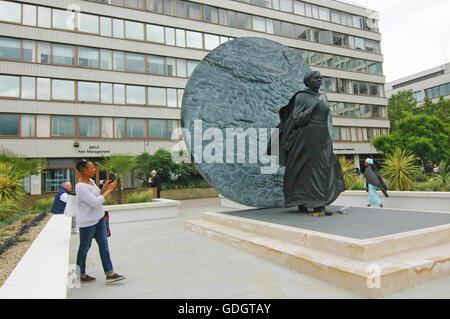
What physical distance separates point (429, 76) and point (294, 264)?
60.4 m

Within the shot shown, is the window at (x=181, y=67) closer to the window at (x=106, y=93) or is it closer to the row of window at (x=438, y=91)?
the window at (x=106, y=93)

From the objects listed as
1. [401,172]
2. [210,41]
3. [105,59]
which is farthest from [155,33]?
[401,172]

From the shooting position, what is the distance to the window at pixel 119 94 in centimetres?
2370

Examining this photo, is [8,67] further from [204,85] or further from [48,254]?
[48,254]

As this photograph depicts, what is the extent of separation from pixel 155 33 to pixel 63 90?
8201 mm

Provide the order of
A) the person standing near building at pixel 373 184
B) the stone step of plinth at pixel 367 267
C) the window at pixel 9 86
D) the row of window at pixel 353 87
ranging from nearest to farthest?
the stone step of plinth at pixel 367 267
the person standing near building at pixel 373 184
the window at pixel 9 86
the row of window at pixel 353 87

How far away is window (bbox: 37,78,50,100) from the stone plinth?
67.2ft

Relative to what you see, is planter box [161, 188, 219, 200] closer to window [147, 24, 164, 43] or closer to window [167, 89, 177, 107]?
window [167, 89, 177, 107]

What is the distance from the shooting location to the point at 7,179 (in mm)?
8812

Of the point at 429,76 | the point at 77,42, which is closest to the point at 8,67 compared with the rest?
the point at 77,42

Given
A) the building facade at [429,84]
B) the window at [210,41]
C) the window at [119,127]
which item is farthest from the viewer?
the building facade at [429,84]

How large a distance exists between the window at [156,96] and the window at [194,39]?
453 centimetres

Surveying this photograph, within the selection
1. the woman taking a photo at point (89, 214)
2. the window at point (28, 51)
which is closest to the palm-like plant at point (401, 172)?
the woman taking a photo at point (89, 214)

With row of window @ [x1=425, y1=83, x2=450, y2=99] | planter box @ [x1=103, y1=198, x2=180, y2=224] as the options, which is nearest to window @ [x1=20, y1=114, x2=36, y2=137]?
planter box @ [x1=103, y1=198, x2=180, y2=224]
